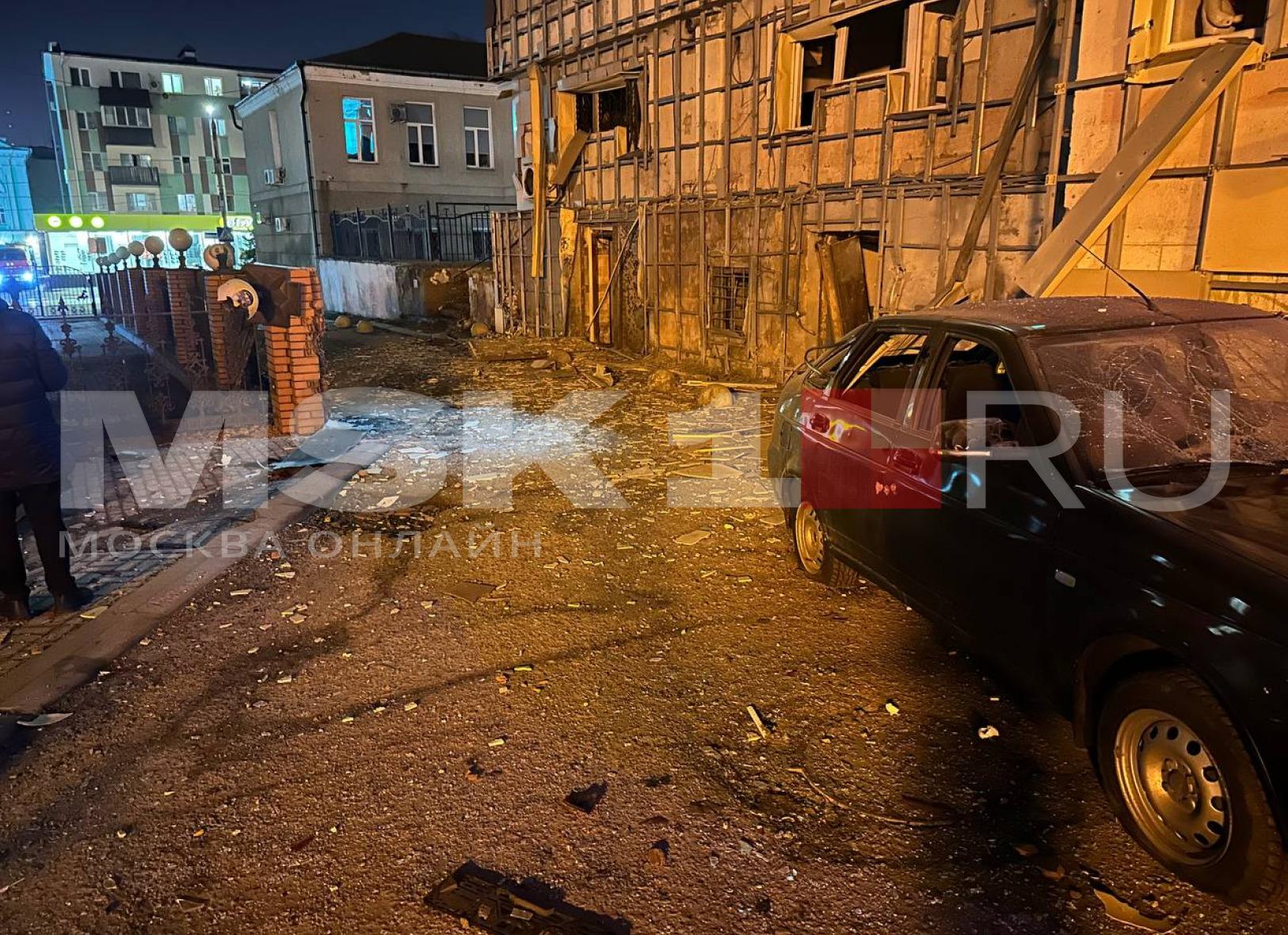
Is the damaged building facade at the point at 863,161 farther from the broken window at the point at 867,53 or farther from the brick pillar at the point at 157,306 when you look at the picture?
the brick pillar at the point at 157,306

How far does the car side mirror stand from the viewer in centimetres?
350

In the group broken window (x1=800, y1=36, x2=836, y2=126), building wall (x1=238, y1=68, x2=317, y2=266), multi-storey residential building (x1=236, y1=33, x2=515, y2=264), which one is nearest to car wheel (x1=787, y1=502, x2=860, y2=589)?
broken window (x1=800, y1=36, x2=836, y2=126)

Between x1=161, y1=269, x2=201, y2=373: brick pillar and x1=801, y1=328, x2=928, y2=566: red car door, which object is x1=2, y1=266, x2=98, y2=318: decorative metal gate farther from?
x1=801, y1=328, x2=928, y2=566: red car door

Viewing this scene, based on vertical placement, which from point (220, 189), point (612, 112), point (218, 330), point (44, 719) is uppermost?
point (612, 112)

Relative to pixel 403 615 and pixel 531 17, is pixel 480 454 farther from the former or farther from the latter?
pixel 531 17

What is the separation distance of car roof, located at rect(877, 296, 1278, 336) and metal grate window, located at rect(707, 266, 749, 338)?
9497mm

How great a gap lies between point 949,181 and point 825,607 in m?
6.76

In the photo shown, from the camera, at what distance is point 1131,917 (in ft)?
8.82

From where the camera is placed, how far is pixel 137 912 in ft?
9.38

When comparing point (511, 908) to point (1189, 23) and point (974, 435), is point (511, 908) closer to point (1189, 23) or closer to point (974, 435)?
point (974, 435)

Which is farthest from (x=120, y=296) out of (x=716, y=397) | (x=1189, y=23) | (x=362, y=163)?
(x=1189, y=23)

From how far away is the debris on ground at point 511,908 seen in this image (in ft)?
8.93

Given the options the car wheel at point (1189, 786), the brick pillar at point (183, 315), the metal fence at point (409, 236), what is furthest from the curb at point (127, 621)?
the metal fence at point (409, 236)

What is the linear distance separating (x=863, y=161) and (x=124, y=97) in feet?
196
